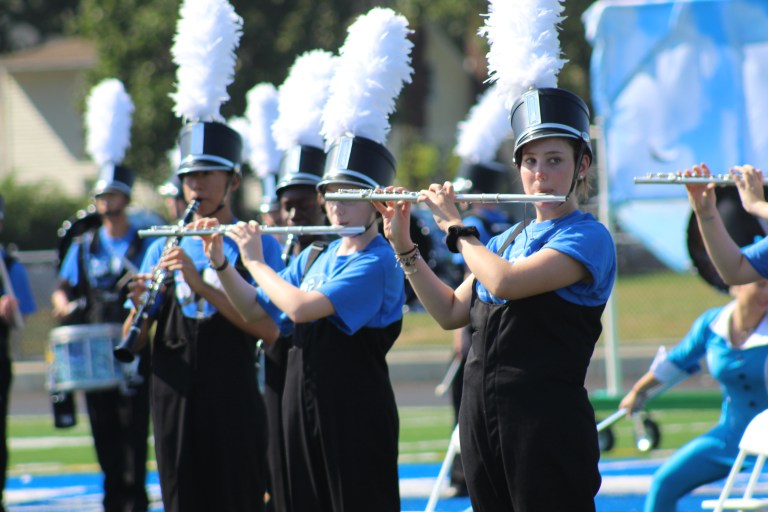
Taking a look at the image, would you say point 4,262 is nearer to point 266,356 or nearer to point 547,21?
point 266,356

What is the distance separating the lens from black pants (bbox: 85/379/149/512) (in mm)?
7969

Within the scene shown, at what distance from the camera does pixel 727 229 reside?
6918 millimetres

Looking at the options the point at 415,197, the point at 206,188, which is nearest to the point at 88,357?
the point at 206,188

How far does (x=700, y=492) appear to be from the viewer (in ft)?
26.6

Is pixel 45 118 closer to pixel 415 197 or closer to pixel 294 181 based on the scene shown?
pixel 294 181

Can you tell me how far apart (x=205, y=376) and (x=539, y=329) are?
2064mm

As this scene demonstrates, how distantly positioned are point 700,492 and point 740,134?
376 centimetres

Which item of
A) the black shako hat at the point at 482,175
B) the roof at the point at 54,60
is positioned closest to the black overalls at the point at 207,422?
the black shako hat at the point at 482,175

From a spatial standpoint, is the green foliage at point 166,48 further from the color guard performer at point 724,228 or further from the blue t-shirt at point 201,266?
the color guard performer at point 724,228

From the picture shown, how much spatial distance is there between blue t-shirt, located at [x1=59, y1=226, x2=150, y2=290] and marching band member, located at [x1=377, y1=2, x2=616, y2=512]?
4.59m

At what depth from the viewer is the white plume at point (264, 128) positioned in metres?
8.32

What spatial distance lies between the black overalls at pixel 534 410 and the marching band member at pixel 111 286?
4.29m

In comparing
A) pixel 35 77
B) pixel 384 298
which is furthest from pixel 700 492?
pixel 35 77

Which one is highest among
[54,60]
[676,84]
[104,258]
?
[54,60]
